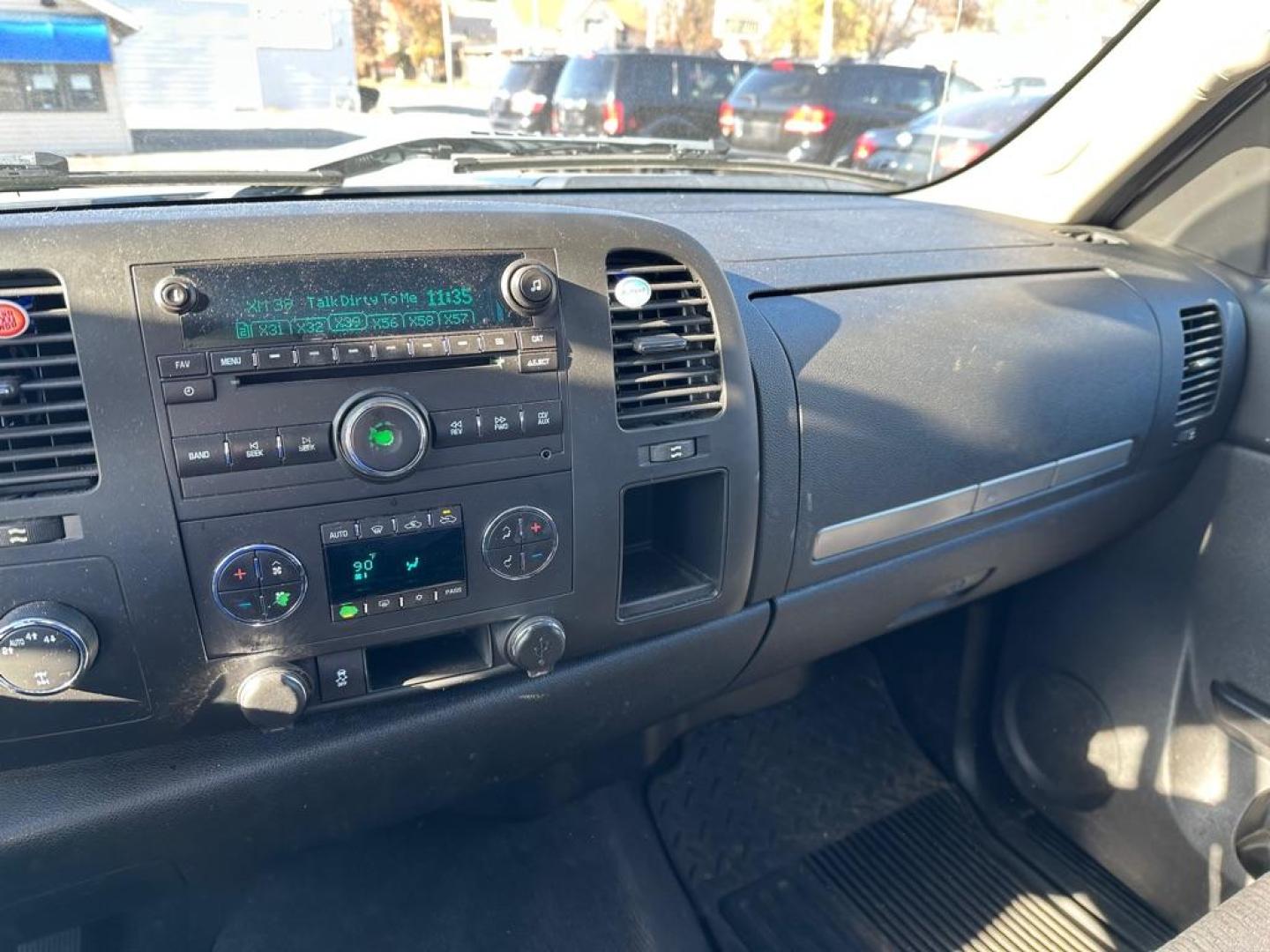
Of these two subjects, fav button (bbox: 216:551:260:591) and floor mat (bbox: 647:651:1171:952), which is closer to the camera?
fav button (bbox: 216:551:260:591)

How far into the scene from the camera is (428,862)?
2127 mm

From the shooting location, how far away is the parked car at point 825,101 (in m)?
2.30

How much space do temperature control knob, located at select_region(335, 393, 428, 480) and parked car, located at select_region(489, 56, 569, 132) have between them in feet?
2.75

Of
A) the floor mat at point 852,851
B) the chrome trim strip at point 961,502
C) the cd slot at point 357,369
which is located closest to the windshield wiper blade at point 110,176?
the cd slot at point 357,369

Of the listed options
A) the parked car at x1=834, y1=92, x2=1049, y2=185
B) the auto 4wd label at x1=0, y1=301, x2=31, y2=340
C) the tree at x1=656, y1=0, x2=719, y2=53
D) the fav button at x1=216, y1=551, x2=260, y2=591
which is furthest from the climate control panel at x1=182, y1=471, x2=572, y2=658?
the parked car at x1=834, y1=92, x2=1049, y2=185

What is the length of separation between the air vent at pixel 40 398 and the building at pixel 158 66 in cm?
43

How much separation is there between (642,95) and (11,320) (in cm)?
139

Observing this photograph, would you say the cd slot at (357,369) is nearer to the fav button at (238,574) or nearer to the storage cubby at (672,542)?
the fav button at (238,574)

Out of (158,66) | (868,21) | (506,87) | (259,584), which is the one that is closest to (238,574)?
(259,584)

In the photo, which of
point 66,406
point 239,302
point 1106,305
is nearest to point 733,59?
point 1106,305

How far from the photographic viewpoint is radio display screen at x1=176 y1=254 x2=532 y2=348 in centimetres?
108

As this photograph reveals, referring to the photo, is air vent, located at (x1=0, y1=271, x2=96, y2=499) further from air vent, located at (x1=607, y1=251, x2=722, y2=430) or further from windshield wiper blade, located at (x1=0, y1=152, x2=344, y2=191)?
air vent, located at (x1=607, y1=251, x2=722, y2=430)

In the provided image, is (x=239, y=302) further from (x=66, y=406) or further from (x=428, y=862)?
(x=428, y=862)

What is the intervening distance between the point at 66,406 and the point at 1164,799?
2.32 m
